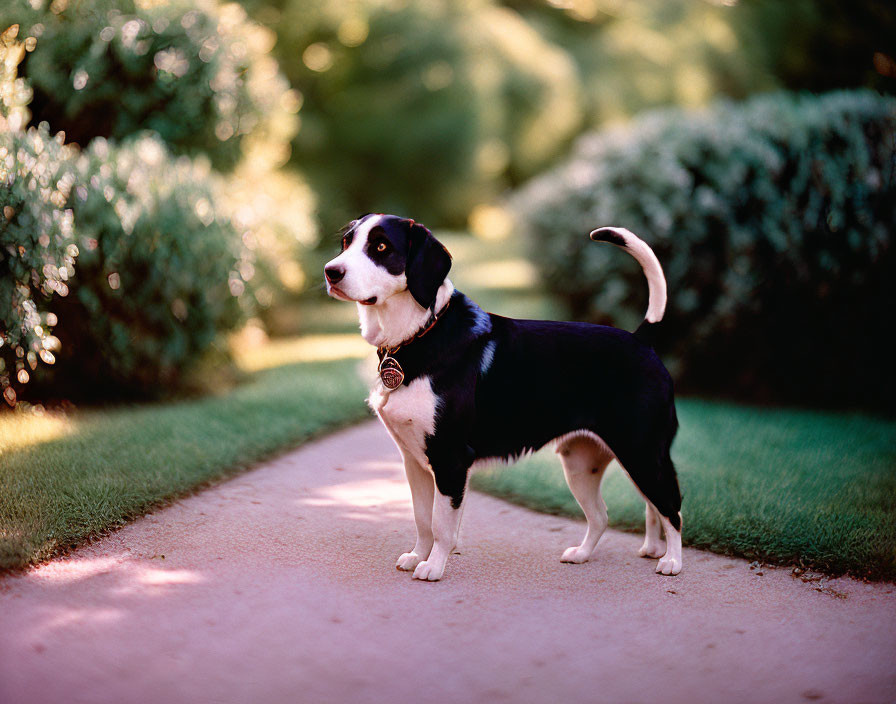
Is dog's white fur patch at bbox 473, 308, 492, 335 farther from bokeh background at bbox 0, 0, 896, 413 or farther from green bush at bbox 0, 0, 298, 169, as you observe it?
green bush at bbox 0, 0, 298, 169

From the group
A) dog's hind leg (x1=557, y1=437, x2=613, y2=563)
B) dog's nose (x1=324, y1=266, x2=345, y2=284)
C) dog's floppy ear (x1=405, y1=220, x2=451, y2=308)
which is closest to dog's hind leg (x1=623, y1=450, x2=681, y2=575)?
dog's hind leg (x1=557, y1=437, x2=613, y2=563)

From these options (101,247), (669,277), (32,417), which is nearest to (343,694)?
(32,417)

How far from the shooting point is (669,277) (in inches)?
333

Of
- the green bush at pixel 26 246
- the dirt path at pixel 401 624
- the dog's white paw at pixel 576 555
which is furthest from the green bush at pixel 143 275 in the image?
the dog's white paw at pixel 576 555

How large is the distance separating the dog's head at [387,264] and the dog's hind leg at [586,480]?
1142mm

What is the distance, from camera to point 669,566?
429cm

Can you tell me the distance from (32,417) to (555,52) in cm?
2420

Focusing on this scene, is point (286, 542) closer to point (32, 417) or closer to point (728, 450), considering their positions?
point (32, 417)

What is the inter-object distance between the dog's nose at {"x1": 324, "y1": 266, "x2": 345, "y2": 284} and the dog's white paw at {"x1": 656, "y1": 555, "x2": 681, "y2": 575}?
7.12 ft

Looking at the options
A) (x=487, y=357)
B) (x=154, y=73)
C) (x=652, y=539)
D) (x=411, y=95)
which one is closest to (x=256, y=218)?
(x=154, y=73)

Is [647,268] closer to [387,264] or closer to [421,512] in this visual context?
[387,264]

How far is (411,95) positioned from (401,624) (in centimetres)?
1987

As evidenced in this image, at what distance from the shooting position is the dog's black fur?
4.00 metres

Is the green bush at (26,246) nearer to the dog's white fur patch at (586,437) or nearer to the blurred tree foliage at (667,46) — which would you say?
the dog's white fur patch at (586,437)
